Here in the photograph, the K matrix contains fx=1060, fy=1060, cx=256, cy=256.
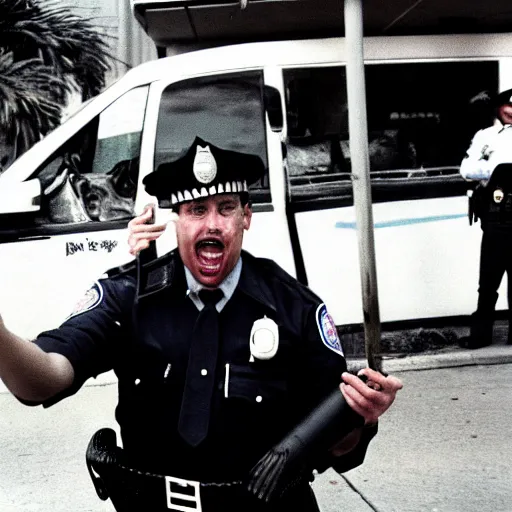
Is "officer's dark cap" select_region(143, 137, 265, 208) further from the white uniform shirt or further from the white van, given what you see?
the white uniform shirt

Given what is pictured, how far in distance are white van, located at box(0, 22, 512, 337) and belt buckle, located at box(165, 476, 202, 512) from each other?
4.05 metres

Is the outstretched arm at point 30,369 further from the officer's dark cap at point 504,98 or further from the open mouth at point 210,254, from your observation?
the officer's dark cap at point 504,98

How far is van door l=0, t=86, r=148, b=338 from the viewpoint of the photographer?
624cm

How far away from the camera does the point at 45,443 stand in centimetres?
528

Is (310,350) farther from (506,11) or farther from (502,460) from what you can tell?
(506,11)

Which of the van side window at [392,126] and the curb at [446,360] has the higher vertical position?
the van side window at [392,126]

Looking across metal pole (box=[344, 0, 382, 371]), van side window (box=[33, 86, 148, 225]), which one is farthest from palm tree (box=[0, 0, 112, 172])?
metal pole (box=[344, 0, 382, 371])

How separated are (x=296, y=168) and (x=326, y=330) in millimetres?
4166

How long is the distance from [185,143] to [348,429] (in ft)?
14.3

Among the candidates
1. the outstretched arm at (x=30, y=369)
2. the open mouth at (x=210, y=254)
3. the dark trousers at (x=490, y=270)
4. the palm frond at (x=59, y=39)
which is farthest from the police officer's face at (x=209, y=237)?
the palm frond at (x=59, y=39)

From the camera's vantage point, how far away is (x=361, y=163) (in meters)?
5.96

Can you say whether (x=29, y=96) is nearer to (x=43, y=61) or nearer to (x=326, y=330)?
(x=43, y=61)

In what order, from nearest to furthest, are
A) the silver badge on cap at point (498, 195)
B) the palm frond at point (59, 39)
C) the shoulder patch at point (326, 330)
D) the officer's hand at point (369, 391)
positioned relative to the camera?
the officer's hand at point (369, 391), the shoulder patch at point (326, 330), the silver badge on cap at point (498, 195), the palm frond at point (59, 39)

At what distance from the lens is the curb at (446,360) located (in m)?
6.43
